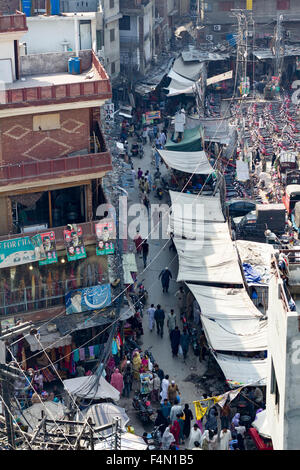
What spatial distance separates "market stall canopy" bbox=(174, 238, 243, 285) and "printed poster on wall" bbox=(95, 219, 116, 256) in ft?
10.4

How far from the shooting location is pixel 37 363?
87.0 feet

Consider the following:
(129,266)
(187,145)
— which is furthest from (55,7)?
(129,266)

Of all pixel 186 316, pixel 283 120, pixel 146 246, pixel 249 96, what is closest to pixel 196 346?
pixel 186 316

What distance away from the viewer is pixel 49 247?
1035 inches

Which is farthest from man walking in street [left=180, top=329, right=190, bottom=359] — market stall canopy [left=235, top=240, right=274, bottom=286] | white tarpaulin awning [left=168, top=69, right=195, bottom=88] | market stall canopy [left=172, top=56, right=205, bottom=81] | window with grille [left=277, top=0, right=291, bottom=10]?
window with grille [left=277, top=0, right=291, bottom=10]

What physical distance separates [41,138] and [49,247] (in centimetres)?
300

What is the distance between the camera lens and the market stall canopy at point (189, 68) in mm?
56519

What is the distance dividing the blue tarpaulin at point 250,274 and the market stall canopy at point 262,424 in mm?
7273

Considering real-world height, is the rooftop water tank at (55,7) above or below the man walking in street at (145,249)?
above

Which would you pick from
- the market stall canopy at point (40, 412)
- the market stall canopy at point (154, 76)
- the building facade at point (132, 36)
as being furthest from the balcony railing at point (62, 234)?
the building facade at point (132, 36)

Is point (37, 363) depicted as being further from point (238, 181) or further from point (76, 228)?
point (238, 181)

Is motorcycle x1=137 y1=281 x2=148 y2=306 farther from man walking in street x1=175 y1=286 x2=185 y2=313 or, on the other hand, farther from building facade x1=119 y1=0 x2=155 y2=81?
building facade x1=119 y1=0 x2=155 y2=81

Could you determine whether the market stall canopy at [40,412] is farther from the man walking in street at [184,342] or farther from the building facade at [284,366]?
the building facade at [284,366]

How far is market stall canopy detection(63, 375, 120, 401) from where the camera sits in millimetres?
23844
